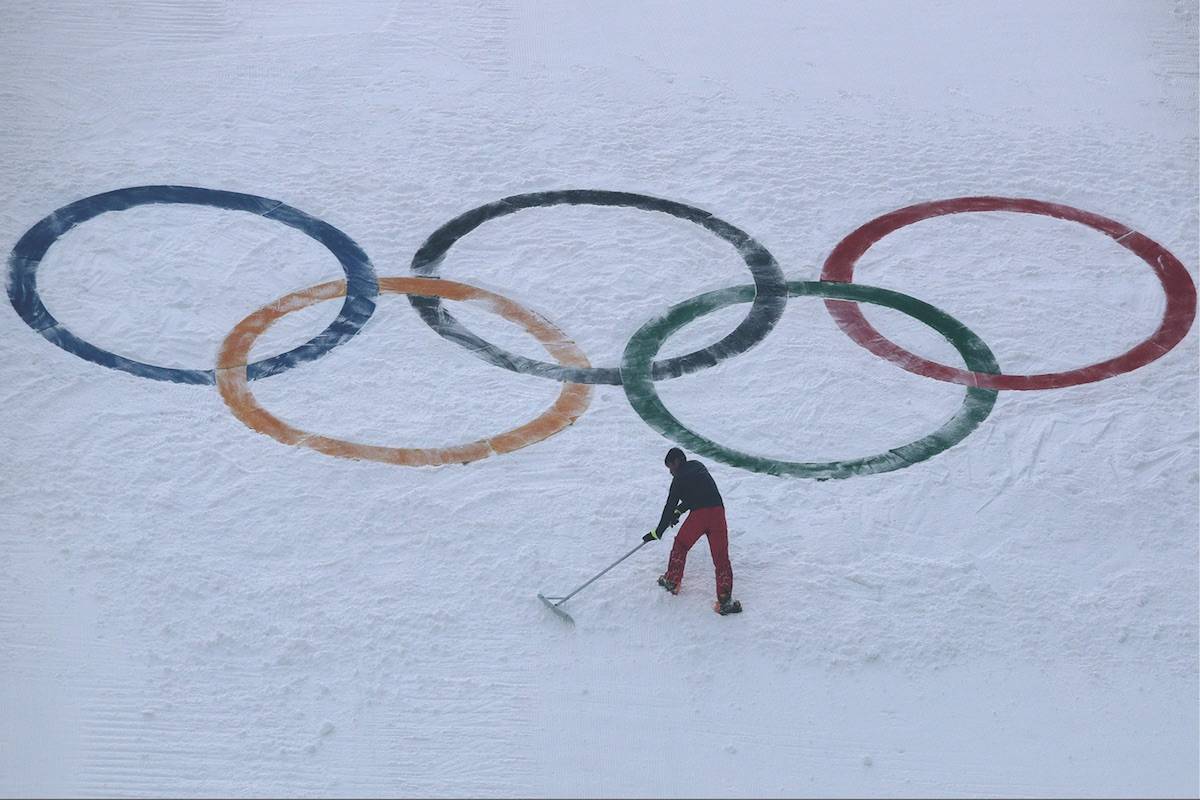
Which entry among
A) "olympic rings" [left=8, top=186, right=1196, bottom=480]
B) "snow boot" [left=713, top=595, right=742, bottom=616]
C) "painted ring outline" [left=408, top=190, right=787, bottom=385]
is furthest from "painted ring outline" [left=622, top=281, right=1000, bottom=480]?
"snow boot" [left=713, top=595, right=742, bottom=616]

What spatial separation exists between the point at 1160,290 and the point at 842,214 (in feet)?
9.95

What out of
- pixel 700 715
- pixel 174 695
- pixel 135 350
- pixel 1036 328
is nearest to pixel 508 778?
pixel 700 715

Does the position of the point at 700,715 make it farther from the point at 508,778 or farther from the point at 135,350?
the point at 135,350

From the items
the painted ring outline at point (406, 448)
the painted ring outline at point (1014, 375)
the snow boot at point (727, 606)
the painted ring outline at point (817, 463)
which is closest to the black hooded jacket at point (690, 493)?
the snow boot at point (727, 606)

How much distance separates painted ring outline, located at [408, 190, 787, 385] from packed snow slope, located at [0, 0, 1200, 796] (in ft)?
0.23

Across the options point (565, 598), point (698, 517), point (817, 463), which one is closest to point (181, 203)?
point (565, 598)

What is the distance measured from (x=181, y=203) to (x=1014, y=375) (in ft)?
26.3

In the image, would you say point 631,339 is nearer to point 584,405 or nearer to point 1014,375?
point 584,405

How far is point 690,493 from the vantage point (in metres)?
10.9

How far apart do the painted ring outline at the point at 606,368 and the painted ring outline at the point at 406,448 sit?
20 centimetres

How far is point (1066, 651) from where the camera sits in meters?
10.8

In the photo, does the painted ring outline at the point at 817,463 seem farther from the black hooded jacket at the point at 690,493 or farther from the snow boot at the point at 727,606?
the snow boot at the point at 727,606

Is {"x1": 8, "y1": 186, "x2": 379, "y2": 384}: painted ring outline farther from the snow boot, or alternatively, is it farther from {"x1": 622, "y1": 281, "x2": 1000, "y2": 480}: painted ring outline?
the snow boot

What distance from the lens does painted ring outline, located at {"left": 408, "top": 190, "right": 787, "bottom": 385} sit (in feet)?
43.9
